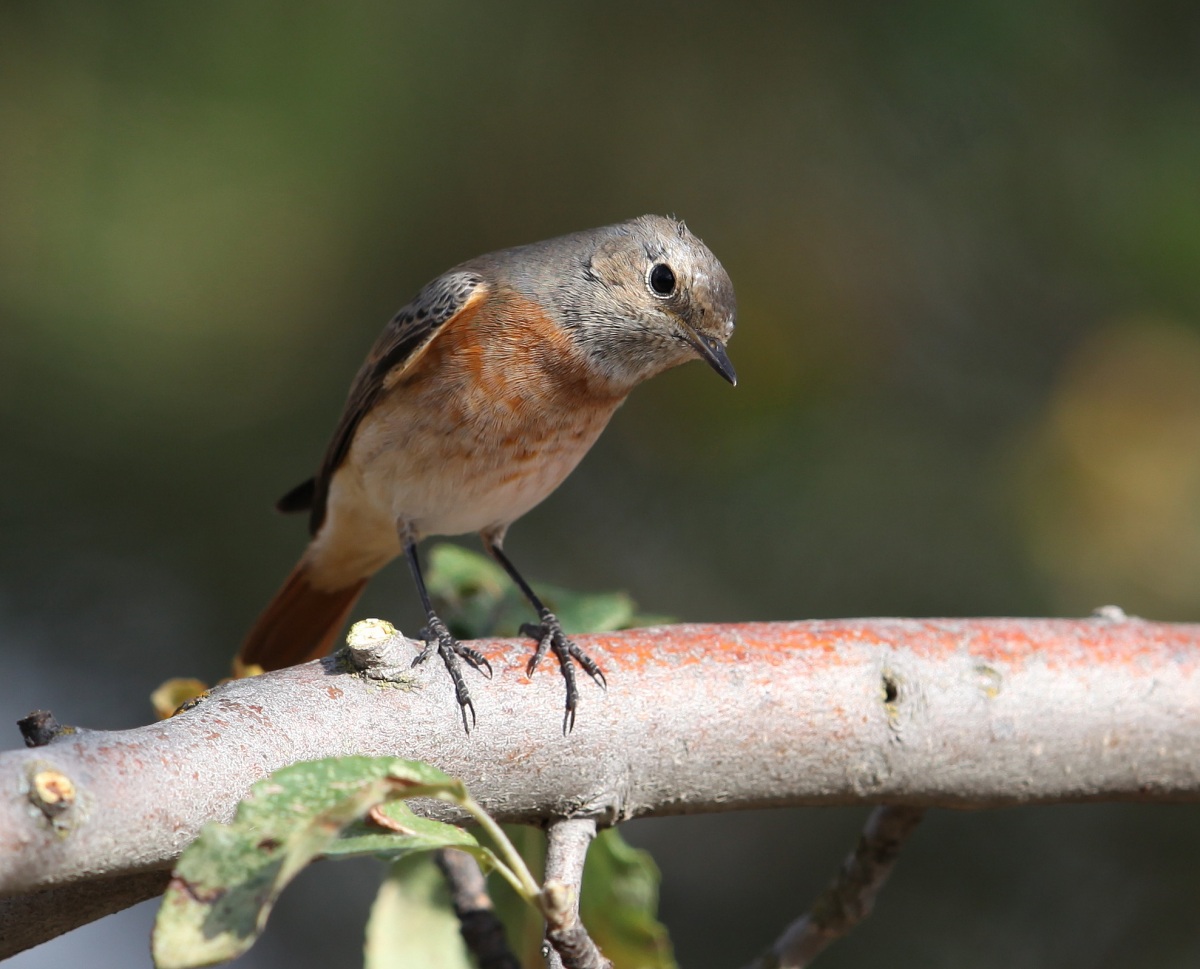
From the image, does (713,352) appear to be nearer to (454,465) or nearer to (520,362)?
(520,362)

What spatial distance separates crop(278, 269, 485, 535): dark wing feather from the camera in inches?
133

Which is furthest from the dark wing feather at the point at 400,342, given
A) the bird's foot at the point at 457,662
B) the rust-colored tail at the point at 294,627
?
the bird's foot at the point at 457,662

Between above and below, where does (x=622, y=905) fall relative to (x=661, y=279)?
below

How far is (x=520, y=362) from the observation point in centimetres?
331

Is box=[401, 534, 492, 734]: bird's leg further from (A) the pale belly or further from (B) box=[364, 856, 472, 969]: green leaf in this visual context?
(A) the pale belly

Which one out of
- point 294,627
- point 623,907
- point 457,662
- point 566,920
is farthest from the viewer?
point 294,627

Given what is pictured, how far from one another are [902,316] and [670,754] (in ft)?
8.90

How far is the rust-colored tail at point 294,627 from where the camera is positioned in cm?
374

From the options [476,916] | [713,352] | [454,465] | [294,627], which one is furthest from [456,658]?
[294,627]

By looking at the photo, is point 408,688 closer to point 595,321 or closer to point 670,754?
point 670,754

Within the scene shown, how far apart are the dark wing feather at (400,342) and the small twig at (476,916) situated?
4.70ft

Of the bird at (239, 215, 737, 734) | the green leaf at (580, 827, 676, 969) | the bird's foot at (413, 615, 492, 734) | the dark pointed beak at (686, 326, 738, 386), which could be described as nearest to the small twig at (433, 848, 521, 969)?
the green leaf at (580, 827, 676, 969)

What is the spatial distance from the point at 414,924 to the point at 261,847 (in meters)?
1.26

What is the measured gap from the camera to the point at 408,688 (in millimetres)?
2094
